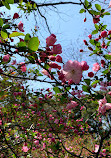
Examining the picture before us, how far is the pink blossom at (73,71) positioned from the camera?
2.51 feet

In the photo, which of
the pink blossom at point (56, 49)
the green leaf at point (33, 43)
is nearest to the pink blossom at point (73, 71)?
the pink blossom at point (56, 49)

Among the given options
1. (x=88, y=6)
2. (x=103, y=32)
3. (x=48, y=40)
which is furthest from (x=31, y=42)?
(x=103, y=32)

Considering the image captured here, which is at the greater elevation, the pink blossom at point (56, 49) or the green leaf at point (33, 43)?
the pink blossom at point (56, 49)

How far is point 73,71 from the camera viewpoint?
29.7 inches

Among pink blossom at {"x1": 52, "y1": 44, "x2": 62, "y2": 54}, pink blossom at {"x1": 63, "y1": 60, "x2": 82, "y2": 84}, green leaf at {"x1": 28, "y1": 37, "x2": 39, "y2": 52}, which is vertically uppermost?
pink blossom at {"x1": 52, "y1": 44, "x2": 62, "y2": 54}

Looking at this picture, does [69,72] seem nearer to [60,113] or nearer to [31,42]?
[31,42]

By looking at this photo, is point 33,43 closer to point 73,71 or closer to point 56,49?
point 56,49

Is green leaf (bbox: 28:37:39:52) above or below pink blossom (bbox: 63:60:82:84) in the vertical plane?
below

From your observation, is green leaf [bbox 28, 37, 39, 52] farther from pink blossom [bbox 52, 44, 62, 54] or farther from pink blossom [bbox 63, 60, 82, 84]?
pink blossom [bbox 63, 60, 82, 84]

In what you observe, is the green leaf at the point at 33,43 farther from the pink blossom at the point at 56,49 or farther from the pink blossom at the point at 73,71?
the pink blossom at the point at 73,71

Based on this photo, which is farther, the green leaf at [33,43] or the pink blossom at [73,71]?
the pink blossom at [73,71]

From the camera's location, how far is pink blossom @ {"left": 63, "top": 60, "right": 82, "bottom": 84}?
765mm

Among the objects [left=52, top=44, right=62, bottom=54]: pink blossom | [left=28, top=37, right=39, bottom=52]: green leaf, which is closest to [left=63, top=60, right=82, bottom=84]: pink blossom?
[left=52, top=44, right=62, bottom=54]: pink blossom

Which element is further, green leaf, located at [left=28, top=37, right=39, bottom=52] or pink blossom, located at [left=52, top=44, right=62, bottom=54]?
pink blossom, located at [left=52, top=44, right=62, bottom=54]
